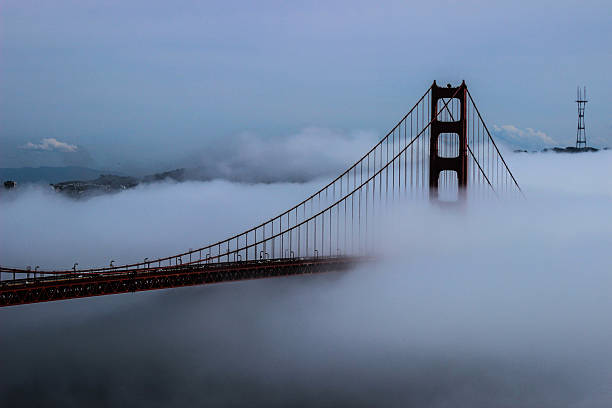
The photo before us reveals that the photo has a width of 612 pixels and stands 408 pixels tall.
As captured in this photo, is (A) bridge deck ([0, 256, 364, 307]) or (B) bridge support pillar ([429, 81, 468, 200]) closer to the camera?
(A) bridge deck ([0, 256, 364, 307])

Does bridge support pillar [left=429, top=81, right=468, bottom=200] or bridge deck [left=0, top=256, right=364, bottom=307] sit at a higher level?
bridge support pillar [left=429, top=81, right=468, bottom=200]

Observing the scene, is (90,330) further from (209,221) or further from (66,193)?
(66,193)

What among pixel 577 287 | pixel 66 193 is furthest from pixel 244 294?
pixel 66 193

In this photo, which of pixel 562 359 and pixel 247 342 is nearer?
pixel 562 359

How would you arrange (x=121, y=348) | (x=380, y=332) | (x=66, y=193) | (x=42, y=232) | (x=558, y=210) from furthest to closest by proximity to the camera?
(x=66, y=193) → (x=42, y=232) → (x=558, y=210) → (x=121, y=348) → (x=380, y=332)

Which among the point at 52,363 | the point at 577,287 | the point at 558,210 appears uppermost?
the point at 558,210
